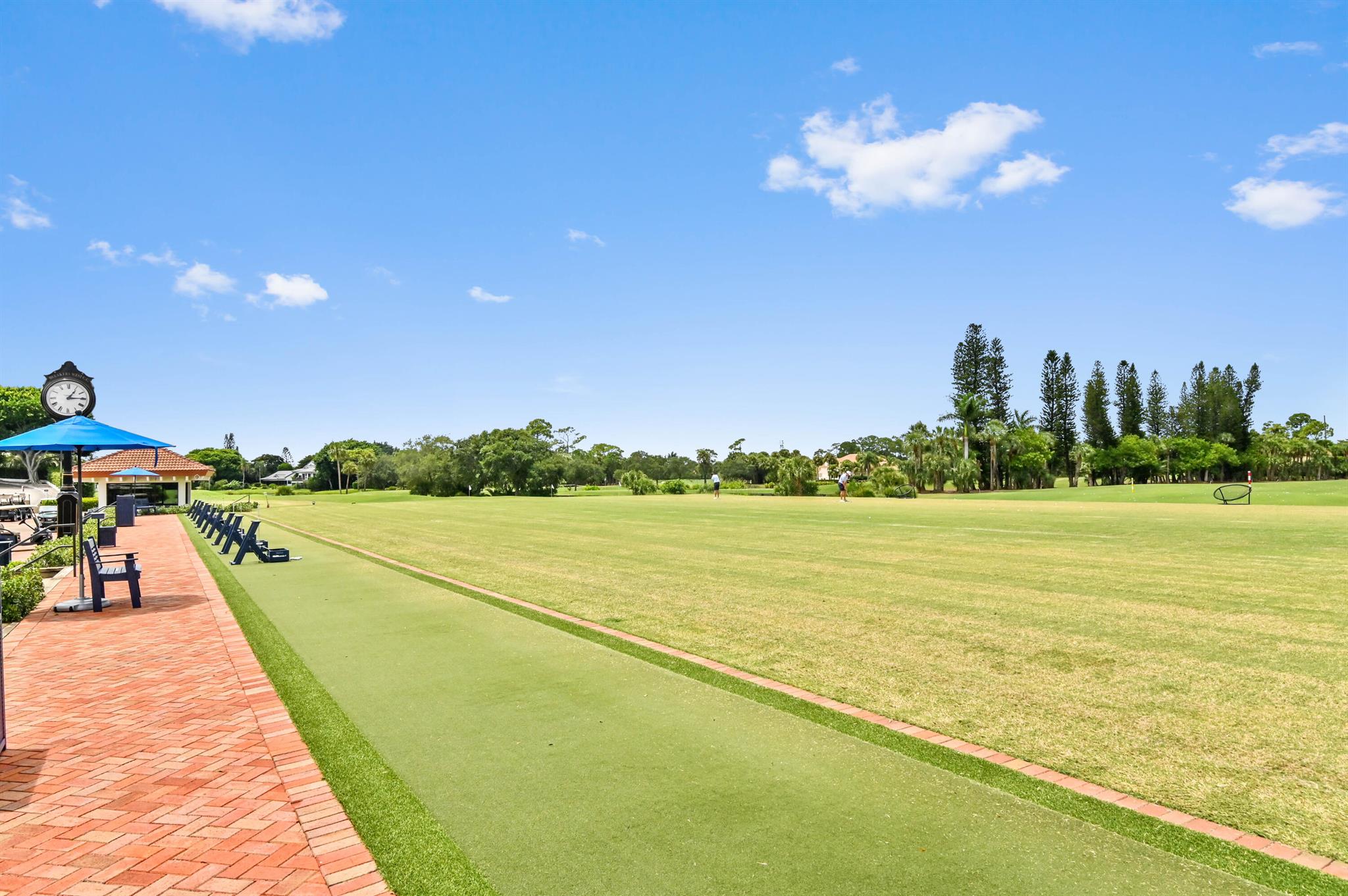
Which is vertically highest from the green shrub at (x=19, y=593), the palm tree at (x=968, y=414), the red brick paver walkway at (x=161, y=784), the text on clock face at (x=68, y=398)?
the palm tree at (x=968, y=414)

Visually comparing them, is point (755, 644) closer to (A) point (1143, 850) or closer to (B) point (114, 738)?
(A) point (1143, 850)

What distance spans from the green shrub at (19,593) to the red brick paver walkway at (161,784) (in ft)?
5.45

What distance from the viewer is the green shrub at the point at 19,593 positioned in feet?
29.9

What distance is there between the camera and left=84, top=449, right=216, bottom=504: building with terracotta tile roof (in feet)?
133

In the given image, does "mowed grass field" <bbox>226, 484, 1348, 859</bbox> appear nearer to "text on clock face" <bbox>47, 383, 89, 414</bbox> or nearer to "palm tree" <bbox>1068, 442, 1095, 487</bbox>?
"text on clock face" <bbox>47, 383, 89, 414</bbox>

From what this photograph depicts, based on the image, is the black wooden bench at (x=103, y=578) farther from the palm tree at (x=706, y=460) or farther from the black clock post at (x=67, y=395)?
the palm tree at (x=706, y=460)

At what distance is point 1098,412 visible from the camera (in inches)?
3455

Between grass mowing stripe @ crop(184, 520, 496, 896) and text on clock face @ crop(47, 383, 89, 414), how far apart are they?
1338 cm

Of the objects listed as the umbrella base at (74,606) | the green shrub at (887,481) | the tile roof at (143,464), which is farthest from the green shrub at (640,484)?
the umbrella base at (74,606)

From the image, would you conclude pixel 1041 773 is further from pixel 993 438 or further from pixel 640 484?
pixel 993 438

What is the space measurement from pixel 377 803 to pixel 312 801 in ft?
1.24

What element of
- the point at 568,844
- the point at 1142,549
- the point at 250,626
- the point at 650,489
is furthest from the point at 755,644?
the point at 650,489

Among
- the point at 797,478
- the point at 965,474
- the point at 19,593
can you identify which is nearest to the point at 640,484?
the point at 797,478

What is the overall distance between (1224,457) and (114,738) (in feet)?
348
